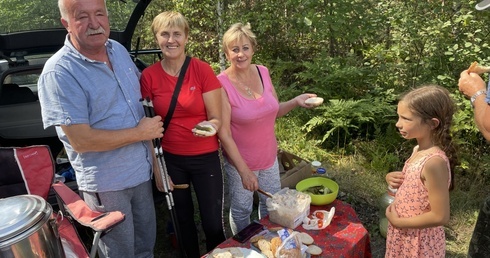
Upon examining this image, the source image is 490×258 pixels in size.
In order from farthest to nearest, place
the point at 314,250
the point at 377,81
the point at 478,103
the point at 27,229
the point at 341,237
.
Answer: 1. the point at 377,81
2. the point at 341,237
3. the point at 314,250
4. the point at 478,103
5. the point at 27,229

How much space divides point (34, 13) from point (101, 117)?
186cm

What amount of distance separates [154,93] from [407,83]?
10.8 ft

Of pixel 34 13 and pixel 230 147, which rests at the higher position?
pixel 34 13

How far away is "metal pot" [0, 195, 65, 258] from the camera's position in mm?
1576

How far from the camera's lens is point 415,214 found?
2.00 metres

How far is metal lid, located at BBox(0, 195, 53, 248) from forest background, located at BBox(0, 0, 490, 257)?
6.34 feet

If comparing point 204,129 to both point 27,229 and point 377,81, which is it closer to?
point 27,229

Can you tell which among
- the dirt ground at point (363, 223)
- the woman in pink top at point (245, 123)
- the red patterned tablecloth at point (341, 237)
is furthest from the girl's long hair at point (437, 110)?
the dirt ground at point (363, 223)

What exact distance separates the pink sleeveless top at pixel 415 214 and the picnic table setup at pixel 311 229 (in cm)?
25

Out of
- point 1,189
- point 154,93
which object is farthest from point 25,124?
point 154,93

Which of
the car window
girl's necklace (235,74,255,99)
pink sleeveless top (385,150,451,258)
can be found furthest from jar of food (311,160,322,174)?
the car window

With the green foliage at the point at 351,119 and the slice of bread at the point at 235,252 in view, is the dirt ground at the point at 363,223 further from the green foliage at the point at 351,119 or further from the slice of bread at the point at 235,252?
the slice of bread at the point at 235,252

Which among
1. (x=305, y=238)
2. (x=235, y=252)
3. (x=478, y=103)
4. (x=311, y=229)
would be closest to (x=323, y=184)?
(x=311, y=229)

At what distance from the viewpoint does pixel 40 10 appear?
3283 millimetres
